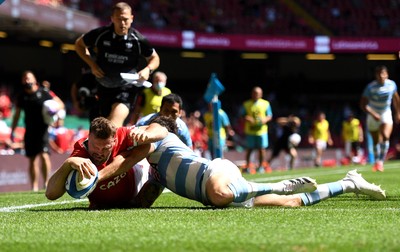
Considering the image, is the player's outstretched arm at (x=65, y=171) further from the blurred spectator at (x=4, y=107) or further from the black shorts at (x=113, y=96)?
the blurred spectator at (x=4, y=107)

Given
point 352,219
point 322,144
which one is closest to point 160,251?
point 352,219

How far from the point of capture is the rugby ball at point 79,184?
236 inches

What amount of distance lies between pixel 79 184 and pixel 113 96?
3741 mm

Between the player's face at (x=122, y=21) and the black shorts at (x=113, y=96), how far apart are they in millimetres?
644

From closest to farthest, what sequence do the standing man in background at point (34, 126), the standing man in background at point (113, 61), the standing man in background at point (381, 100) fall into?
the standing man in background at point (113, 61)
the standing man in background at point (34, 126)
the standing man in background at point (381, 100)

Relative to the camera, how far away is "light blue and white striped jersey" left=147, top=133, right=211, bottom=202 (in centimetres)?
646

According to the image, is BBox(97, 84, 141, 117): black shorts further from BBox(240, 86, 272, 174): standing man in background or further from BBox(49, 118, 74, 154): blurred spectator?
BBox(49, 118, 74, 154): blurred spectator

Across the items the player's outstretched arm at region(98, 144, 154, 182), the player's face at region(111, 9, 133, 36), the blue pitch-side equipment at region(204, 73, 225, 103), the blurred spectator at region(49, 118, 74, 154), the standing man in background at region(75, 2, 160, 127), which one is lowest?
the blurred spectator at region(49, 118, 74, 154)

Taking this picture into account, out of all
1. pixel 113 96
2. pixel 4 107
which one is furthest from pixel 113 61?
pixel 4 107

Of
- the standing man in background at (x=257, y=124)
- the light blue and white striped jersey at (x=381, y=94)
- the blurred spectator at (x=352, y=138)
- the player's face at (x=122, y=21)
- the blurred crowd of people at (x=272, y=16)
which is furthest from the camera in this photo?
the blurred crowd of people at (x=272, y=16)

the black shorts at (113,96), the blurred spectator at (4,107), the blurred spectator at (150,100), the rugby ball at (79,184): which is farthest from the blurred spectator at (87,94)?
the blurred spectator at (4,107)

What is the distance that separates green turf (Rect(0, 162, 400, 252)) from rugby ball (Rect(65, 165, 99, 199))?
18cm

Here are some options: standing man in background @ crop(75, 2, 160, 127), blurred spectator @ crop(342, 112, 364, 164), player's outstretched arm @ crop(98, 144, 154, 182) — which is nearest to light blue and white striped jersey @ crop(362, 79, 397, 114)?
standing man in background @ crop(75, 2, 160, 127)

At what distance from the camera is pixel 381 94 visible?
15.8 metres
